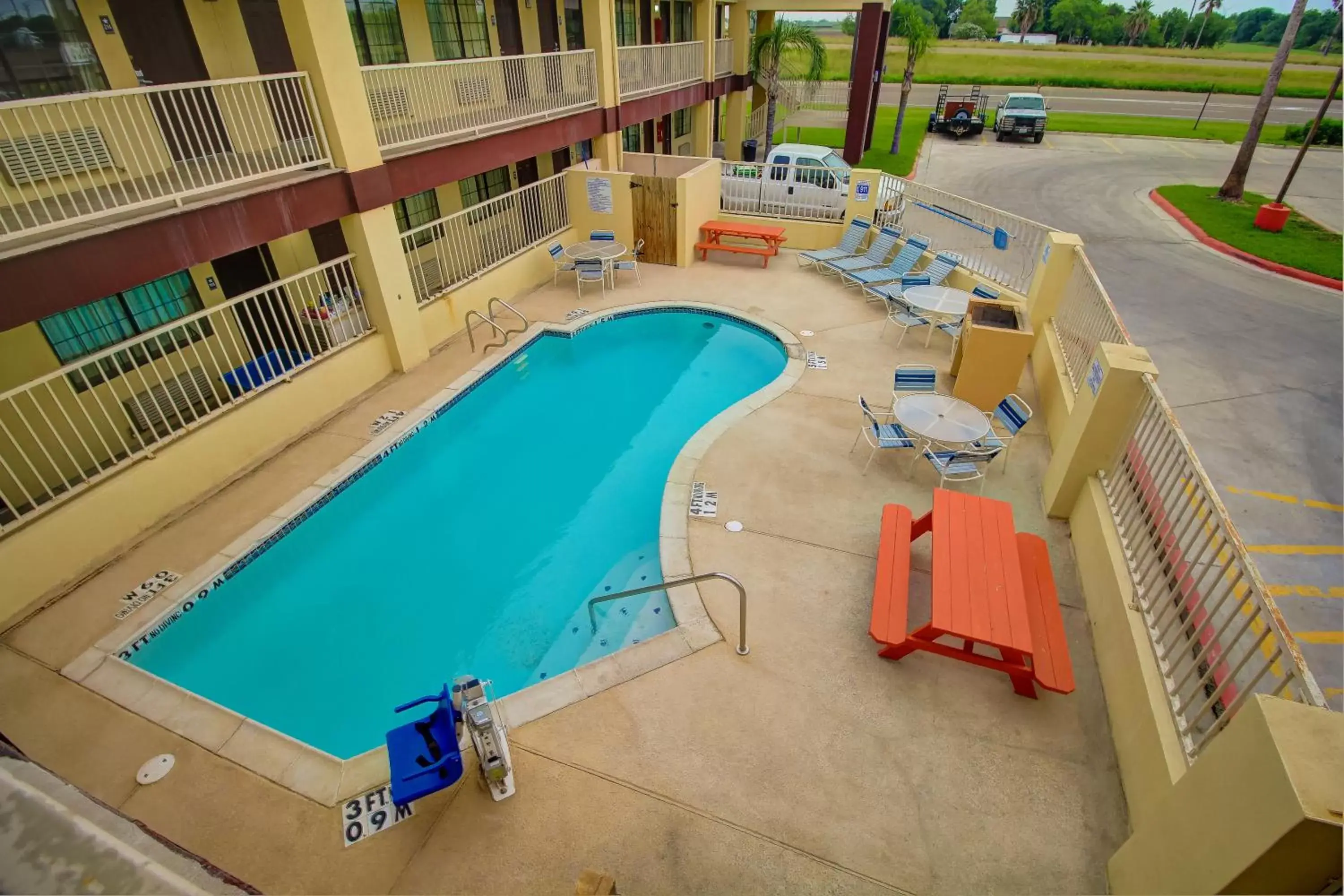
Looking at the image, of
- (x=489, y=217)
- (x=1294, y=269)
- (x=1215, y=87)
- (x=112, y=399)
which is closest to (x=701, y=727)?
(x=112, y=399)

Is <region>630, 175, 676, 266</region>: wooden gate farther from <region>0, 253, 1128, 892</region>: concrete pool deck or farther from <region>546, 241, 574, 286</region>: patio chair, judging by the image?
<region>0, 253, 1128, 892</region>: concrete pool deck

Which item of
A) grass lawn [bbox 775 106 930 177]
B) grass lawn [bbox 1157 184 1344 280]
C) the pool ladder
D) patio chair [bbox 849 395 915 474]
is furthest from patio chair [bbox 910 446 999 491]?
grass lawn [bbox 775 106 930 177]

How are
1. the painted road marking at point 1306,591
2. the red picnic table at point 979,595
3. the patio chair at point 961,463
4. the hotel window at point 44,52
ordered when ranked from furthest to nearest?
the hotel window at point 44,52, the patio chair at point 961,463, the painted road marking at point 1306,591, the red picnic table at point 979,595

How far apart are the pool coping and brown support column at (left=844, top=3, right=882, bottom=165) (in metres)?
17.4

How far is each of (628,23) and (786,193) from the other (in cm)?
848

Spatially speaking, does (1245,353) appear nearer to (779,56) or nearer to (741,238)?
(741,238)

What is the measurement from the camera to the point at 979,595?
208 inches

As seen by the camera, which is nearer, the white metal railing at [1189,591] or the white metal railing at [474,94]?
the white metal railing at [1189,591]

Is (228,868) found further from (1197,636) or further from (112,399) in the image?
(112,399)

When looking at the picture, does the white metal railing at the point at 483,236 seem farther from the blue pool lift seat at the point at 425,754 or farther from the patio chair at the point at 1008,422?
the patio chair at the point at 1008,422

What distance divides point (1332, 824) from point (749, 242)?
1441cm

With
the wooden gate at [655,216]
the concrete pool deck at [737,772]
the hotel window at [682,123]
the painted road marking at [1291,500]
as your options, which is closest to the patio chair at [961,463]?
the concrete pool deck at [737,772]

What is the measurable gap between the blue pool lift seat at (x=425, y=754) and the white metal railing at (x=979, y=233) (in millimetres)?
10107

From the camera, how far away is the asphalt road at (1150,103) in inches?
1483
